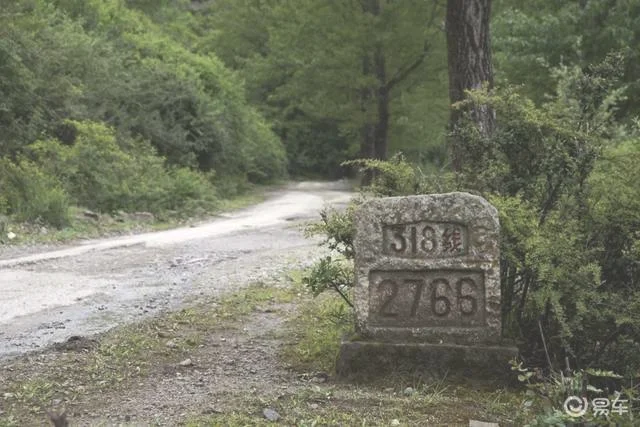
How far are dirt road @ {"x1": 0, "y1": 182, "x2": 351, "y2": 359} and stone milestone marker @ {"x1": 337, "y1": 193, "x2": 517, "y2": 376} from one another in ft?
7.89

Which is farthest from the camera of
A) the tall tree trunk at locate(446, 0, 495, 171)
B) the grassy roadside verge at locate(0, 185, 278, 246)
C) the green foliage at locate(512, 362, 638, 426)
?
the grassy roadside verge at locate(0, 185, 278, 246)

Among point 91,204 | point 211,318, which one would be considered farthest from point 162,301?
point 91,204

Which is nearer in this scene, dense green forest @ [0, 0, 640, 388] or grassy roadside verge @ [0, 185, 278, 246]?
dense green forest @ [0, 0, 640, 388]

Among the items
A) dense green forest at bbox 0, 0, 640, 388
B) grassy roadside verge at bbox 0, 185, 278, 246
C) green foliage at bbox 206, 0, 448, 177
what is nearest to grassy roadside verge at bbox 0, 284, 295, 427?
dense green forest at bbox 0, 0, 640, 388

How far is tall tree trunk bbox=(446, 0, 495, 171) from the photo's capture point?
6.14m

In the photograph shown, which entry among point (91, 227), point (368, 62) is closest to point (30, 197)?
point (91, 227)

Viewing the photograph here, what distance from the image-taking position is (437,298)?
13.5 feet

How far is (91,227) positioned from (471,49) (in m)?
8.40

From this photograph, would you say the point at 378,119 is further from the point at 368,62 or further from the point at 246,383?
the point at 246,383

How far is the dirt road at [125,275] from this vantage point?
5645 millimetres

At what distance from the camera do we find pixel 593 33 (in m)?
15.0

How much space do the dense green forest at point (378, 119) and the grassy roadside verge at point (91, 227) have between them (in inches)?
14.7

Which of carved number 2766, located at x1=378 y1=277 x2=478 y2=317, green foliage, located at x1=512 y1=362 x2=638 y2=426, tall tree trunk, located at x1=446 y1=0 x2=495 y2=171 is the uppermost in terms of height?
tall tree trunk, located at x1=446 y1=0 x2=495 y2=171

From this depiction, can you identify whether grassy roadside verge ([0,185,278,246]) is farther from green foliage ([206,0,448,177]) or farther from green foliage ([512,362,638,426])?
green foliage ([512,362,638,426])
